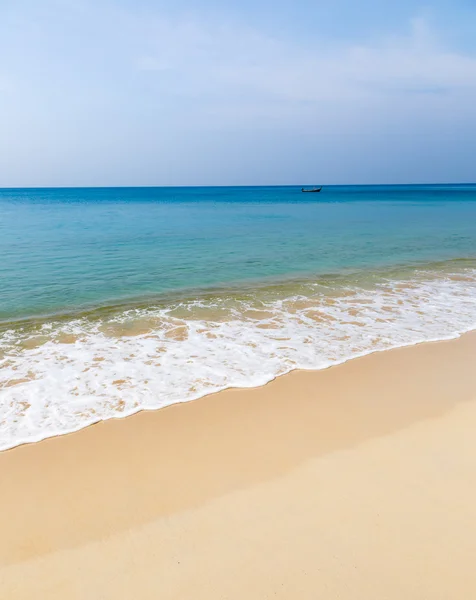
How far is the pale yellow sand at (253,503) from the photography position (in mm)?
3092

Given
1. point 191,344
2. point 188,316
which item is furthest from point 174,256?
point 191,344

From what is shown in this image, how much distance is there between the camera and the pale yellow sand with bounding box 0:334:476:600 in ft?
10.1

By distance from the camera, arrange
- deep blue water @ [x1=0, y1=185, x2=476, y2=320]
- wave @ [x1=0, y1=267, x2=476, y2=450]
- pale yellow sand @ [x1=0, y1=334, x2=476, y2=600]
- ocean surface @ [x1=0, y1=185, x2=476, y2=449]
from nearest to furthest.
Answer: pale yellow sand @ [x1=0, y1=334, x2=476, y2=600]
wave @ [x1=0, y1=267, x2=476, y2=450]
ocean surface @ [x1=0, y1=185, x2=476, y2=449]
deep blue water @ [x1=0, y1=185, x2=476, y2=320]

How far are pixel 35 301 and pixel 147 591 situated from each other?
956 centimetres

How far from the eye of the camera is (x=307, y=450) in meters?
4.65

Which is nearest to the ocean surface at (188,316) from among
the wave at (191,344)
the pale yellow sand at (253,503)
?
the wave at (191,344)

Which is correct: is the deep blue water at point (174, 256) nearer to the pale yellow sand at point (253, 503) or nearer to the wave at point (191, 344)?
the wave at point (191, 344)

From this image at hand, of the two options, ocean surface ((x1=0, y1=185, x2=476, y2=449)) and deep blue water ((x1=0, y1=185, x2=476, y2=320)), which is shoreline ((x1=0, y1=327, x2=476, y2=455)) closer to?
ocean surface ((x1=0, y1=185, x2=476, y2=449))

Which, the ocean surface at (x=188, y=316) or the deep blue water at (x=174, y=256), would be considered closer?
the ocean surface at (x=188, y=316)

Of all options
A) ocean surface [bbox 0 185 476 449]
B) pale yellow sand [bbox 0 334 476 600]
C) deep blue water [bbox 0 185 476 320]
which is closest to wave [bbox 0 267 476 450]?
ocean surface [bbox 0 185 476 449]

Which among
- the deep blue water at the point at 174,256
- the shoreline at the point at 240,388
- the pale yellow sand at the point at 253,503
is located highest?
the deep blue water at the point at 174,256

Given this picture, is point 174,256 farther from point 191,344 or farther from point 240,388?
point 240,388

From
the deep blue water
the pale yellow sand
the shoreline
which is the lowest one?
the pale yellow sand

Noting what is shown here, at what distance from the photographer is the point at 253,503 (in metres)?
3.86
